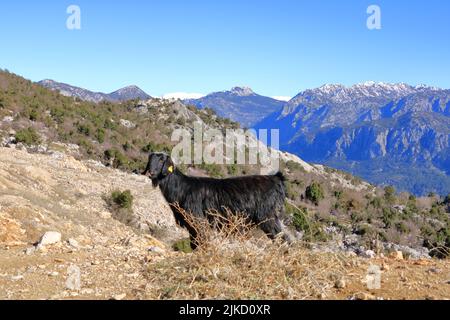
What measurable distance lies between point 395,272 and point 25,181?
1369 cm

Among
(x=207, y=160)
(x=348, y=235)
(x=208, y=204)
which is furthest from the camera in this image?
(x=207, y=160)

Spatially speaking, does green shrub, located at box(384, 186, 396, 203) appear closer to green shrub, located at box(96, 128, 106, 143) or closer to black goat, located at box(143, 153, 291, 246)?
green shrub, located at box(96, 128, 106, 143)

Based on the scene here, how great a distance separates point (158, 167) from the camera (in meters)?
8.90

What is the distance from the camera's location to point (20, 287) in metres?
5.68

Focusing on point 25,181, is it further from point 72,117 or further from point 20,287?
point 72,117

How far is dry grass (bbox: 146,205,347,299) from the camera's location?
5.34 metres

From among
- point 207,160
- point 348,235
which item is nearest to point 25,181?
point 348,235

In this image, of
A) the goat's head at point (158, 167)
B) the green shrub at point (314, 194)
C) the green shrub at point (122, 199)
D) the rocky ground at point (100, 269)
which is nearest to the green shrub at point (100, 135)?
the green shrub at point (314, 194)

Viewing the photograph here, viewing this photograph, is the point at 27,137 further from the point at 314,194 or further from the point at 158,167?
the point at 158,167

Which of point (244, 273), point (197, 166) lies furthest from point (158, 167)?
point (197, 166)

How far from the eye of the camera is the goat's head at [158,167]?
8859 millimetres

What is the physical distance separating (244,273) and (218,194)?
10.5 ft

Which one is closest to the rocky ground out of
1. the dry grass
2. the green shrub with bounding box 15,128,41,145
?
the dry grass

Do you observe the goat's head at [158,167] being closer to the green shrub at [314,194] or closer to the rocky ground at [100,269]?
the rocky ground at [100,269]
